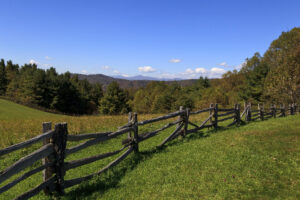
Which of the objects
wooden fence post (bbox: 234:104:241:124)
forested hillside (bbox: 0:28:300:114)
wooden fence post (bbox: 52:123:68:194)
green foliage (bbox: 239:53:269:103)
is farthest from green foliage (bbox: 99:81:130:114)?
wooden fence post (bbox: 52:123:68:194)

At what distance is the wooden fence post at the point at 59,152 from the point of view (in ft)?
16.9

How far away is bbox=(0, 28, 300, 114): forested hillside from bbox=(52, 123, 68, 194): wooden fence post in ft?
107

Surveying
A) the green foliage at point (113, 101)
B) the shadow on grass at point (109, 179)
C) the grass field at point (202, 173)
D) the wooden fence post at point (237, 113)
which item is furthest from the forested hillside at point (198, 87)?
the shadow on grass at point (109, 179)

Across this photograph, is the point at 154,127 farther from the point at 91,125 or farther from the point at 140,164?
the point at 140,164

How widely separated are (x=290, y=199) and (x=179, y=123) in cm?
638

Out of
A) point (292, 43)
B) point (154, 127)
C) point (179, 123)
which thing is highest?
point (292, 43)

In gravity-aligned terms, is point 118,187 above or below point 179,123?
below

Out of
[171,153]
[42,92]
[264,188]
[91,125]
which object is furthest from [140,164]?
[42,92]

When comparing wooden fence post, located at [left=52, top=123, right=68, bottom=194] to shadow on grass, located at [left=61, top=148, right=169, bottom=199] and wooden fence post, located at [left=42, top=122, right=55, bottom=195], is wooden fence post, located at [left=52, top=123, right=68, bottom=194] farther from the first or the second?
shadow on grass, located at [left=61, top=148, right=169, bottom=199]

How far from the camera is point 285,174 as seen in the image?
6.14 metres

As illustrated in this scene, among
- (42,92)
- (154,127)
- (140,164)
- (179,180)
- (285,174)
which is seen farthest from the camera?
(42,92)

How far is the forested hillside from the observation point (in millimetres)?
32281

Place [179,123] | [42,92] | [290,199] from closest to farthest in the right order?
[290,199], [179,123], [42,92]

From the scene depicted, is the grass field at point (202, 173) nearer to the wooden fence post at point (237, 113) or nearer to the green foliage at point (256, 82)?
the wooden fence post at point (237, 113)
